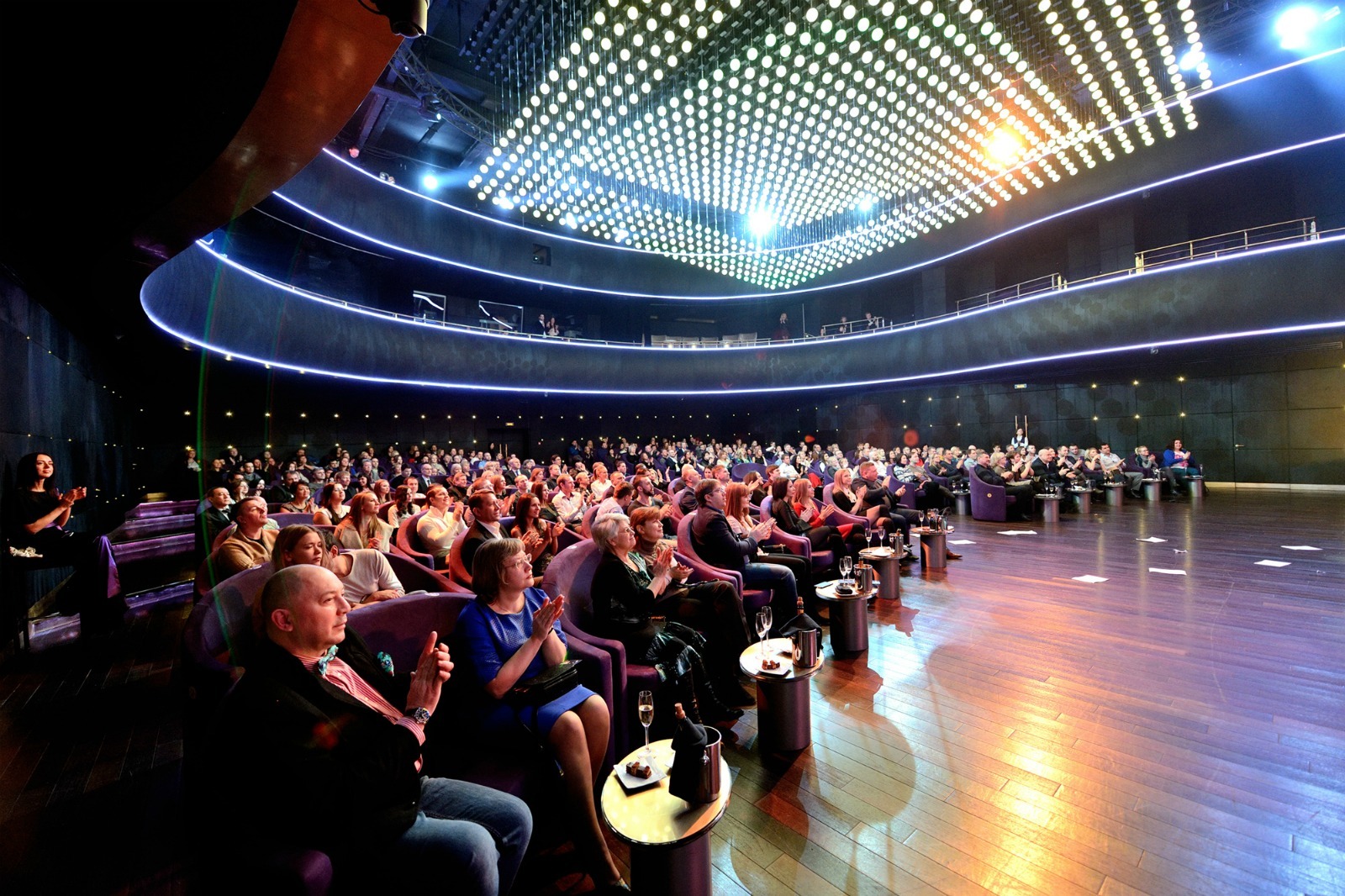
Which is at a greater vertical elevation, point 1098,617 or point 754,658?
point 754,658

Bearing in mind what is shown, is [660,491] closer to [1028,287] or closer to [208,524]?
[208,524]

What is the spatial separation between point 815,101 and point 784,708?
747 centimetres

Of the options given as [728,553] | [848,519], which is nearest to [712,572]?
[728,553]

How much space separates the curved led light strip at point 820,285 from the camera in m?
10.8

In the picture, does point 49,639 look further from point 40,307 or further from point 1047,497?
point 1047,497

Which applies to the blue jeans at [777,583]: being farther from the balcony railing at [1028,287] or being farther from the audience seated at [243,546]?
the balcony railing at [1028,287]

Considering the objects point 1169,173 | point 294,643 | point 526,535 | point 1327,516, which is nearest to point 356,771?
point 294,643

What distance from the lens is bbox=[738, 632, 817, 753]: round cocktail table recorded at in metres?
2.53

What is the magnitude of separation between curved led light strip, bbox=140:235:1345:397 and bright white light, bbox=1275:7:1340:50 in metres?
3.77

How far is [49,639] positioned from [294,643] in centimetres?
508

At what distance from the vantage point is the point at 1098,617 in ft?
13.3

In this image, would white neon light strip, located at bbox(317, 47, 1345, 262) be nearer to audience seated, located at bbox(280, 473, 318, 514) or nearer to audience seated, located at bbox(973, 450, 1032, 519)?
audience seated, located at bbox(973, 450, 1032, 519)

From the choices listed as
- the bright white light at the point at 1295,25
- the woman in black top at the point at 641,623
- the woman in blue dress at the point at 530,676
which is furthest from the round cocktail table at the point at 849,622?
the bright white light at the point at 1295,25

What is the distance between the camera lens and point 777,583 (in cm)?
395
